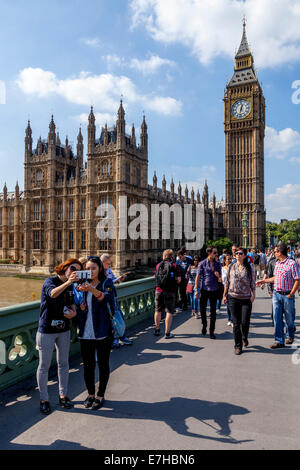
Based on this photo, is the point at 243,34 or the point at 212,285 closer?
the point at 212,285

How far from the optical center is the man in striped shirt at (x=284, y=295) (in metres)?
6.20

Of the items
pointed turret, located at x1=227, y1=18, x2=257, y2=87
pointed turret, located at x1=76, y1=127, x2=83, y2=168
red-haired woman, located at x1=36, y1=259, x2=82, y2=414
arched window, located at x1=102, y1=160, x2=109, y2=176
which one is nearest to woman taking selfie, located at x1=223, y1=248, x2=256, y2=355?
red-haired woman, located at x1=36, y1=259, x2=82, y2=414

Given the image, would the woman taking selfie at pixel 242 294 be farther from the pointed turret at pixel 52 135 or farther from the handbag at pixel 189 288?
the pointed turret at pixel 52 135

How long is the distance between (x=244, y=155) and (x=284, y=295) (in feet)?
244

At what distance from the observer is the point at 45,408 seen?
12.5 ft

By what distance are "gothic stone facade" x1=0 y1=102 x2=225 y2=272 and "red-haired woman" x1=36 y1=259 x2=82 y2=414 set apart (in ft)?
118

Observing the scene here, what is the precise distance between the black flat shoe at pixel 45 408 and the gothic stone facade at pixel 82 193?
36.2 meters

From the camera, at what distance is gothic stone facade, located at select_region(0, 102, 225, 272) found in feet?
137

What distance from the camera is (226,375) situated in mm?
4895

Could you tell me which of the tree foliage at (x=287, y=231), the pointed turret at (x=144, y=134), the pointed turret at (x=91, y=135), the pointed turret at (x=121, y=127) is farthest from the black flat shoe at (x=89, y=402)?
the tree foliage at (x=287, y=231)

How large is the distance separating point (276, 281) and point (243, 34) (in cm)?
9365

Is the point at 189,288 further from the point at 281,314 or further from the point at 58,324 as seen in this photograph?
the point at 58,324
